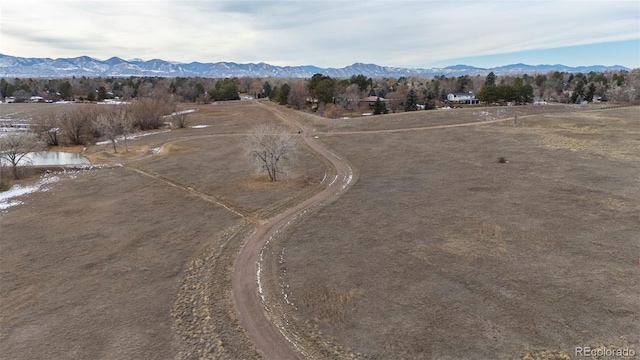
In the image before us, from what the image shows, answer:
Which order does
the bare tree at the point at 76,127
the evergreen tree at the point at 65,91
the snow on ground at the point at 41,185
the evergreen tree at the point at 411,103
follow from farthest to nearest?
the evergreen tree at the point at 65,91 < the evergreen tree at the point at 411,103 < the bare tree at the point at 76,127 < the snow on ground at the point at 41,185

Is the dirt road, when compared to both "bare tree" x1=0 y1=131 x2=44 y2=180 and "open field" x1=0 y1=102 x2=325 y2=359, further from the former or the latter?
"bare tree" x1=0 y1=131 x2=44 y2=180

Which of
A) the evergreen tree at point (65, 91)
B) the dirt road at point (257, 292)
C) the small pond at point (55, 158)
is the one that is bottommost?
the dirt road at point (257, 292)

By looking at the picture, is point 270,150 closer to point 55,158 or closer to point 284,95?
point 55,158

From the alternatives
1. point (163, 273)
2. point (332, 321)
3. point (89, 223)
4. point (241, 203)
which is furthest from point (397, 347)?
point (89, 223)

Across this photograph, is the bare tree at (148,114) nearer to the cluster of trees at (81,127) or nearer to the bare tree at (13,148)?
the cluster of trees at (81,127)

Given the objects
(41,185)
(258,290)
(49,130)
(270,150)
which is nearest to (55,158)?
(49,130)

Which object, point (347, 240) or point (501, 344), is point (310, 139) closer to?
point (347, 240)

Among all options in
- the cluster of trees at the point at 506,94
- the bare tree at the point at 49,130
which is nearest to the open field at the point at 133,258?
the bare tree at the point at 49,130
